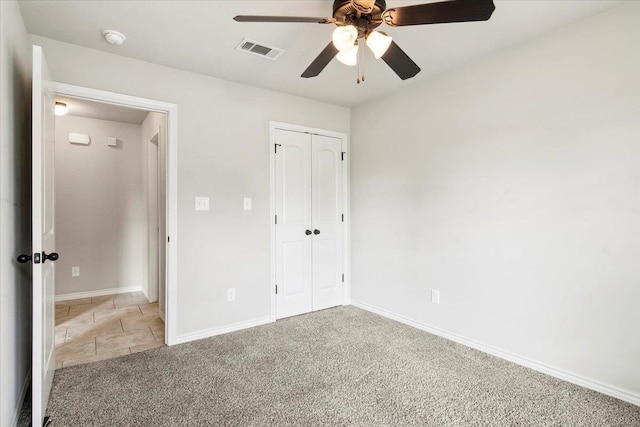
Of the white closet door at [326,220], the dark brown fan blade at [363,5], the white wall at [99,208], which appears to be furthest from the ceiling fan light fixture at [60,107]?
the dark brown fan blade at [363,5]

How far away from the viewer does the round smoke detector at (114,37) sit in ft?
7.54

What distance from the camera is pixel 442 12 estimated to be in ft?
4.95

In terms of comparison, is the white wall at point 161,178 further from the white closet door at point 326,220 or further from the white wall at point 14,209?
the white closet door at point 326,220

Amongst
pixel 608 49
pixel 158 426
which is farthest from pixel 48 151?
pixel 608 49

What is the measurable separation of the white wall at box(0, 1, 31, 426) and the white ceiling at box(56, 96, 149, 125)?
5.54ft

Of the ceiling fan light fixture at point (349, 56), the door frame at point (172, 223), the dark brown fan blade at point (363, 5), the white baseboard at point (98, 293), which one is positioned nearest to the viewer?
the dark brown fan blade at point (363, 5)

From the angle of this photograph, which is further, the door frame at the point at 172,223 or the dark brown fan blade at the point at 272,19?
the door frame at the point at 172,223

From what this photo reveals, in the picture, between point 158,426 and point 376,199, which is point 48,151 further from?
point 376,199

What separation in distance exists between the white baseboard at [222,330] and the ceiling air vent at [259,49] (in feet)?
8.13

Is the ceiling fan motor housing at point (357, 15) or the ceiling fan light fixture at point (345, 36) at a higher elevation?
the ceiling fan motor housing at point (357, 15)

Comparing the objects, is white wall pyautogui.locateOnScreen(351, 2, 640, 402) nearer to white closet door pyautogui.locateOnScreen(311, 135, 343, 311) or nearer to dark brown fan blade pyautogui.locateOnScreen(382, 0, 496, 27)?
white closet door pyautogui.locateOnScreen(311, 135, 343, 311)

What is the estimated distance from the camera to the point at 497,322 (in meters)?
2.68

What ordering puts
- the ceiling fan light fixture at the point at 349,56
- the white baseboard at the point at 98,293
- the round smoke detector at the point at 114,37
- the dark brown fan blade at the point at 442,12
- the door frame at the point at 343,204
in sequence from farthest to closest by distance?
the white baseboard at the point at 98,293 < the door frame at the point at 343,204 < the round smoke detector at the point at 114,37 < the ceiling fan light fixture at the point at 349,56 < the dark brown fan blade at the point at 442,12

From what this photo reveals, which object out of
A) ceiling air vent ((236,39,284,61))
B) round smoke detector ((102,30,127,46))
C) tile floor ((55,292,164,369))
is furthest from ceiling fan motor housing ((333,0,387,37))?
tile floor ((55,292,164,369))
